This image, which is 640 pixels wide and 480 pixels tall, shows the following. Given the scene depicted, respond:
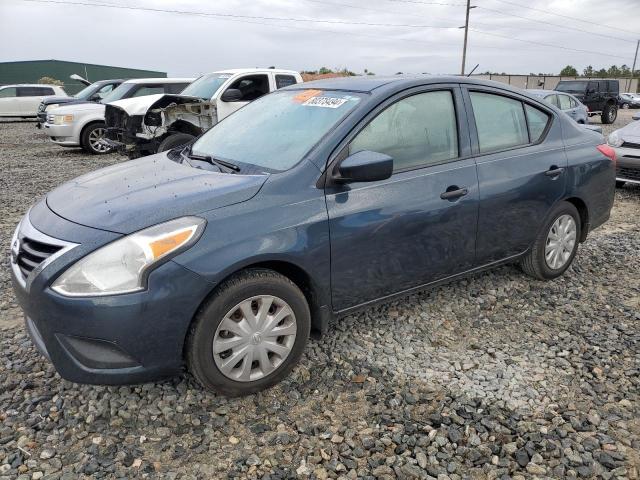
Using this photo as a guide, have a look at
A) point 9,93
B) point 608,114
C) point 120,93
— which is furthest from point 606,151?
point 9,93

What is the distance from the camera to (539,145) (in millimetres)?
3863

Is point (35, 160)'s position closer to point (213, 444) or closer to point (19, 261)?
point (19, 261)

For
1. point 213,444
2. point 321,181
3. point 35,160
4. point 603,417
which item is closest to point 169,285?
point 213,444

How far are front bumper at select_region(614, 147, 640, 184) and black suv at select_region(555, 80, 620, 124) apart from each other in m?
16.4

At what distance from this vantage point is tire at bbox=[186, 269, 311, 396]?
2441mm

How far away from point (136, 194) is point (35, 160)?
9.93 meters

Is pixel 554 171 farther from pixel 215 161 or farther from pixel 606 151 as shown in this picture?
pixel 215 161

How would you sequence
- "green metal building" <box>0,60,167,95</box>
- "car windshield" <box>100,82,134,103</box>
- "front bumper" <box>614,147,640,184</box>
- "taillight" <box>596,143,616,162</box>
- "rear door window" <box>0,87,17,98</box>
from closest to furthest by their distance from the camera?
"taillight" <box>596,143,616,162</box> → "front bumper" <box>614,147,640,184</box> → "car windshield" <box>100,82,134,103</box> → "rear door window" <box>0,87,17,98</box> → "green metal building" <box>0,60,167,95</box>

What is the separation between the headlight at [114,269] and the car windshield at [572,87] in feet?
79.7

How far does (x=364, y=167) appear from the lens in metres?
2.67

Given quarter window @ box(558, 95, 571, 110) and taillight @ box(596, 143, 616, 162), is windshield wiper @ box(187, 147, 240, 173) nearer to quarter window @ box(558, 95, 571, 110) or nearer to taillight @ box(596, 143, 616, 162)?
taillight @ box(596, 143, 616, 162)

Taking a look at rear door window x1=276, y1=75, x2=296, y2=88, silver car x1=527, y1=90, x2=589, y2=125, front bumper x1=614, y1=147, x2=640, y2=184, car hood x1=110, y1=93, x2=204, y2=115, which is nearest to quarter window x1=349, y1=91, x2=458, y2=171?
front bumper x1=614, y1=147, x2=640, y2=184

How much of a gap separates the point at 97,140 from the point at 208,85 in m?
3.48

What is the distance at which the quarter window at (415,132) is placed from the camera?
3.04 metres
